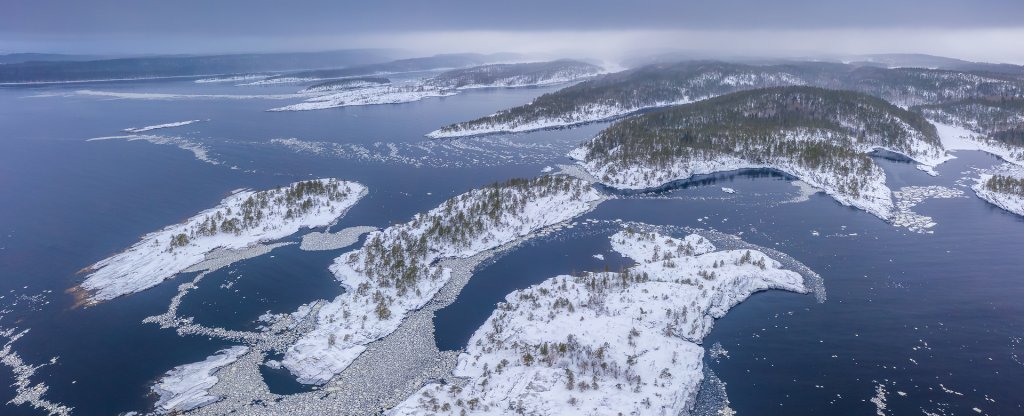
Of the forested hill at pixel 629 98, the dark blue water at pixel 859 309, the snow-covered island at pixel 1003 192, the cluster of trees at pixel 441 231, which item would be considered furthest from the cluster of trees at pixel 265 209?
the snow-covered island at pixel 1003 192

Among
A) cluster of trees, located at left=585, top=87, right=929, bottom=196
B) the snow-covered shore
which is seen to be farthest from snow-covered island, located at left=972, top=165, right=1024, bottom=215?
the snow-covered shore

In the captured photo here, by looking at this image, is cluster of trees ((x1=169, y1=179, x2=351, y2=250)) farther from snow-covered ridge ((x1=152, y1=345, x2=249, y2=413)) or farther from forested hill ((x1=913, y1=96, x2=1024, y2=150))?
forested hill ((x1=913, y1=96, x2=1024, y2=150))

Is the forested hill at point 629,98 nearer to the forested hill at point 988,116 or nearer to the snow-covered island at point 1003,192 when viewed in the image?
the forested hill at point 988,116

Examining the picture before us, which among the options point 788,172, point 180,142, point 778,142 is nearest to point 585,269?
point 788,172

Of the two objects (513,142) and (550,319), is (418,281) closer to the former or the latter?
(550,319)

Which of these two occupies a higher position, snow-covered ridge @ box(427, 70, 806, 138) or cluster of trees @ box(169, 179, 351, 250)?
snow-covered ridge @ box(427, 70, 806, 138)
